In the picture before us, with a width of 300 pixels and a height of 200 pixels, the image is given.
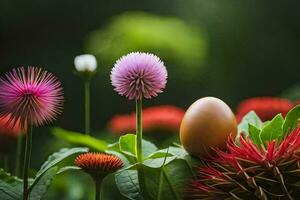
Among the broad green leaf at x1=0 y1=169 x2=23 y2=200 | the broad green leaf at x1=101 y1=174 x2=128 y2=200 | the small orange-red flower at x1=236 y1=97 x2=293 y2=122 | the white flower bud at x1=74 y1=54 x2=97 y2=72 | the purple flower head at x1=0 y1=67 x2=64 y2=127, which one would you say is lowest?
the broad green leaf at x1=101 y1=174 x2=128 y2=200

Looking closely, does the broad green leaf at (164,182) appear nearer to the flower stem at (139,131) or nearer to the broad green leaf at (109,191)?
the flower stem at (139,131)

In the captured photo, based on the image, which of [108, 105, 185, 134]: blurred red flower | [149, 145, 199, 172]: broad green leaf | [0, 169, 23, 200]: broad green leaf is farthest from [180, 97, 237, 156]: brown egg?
[108, 105, 185, 134]: blurred red flower

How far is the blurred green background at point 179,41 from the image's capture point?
1.33m

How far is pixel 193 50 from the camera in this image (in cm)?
128

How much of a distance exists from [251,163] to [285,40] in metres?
1.32

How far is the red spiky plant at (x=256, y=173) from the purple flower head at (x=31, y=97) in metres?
0.10

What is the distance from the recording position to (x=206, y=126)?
383 millimetres

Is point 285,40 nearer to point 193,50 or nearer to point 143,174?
point 193,50

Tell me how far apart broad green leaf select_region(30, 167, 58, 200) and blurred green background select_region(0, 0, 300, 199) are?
89 centimetres

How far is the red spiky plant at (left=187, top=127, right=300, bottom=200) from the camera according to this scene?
0.34 metres

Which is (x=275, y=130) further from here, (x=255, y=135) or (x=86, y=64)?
(x=86, y=64)

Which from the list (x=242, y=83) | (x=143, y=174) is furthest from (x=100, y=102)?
(x=143, y=174)

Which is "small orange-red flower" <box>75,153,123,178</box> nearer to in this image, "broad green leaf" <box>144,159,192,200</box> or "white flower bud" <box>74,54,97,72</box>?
"broad green leaf" <box>144,159,192,200</box>

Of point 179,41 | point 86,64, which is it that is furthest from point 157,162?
point 179,41
